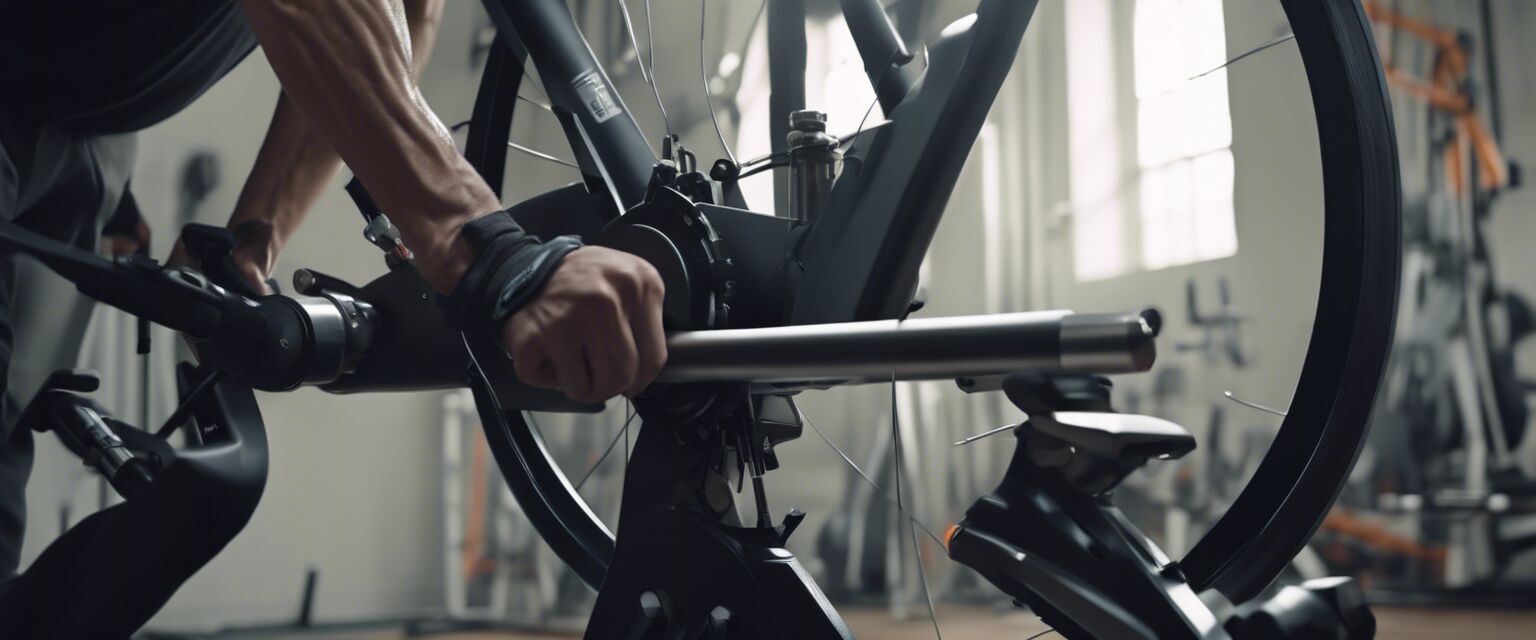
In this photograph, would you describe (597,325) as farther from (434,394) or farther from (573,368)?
(434,394)

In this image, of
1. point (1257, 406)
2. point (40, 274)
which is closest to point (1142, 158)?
point (1257, 406)

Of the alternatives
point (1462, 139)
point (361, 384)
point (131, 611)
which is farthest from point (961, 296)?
point (131, 611)

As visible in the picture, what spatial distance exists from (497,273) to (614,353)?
9cm

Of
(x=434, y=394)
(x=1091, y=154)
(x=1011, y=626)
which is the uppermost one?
(x=1091, y=154)

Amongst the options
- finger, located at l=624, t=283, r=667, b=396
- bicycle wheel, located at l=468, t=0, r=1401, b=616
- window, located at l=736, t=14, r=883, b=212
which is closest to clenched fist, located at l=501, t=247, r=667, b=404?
finger, located at l=624, t=283, r=667, b=396

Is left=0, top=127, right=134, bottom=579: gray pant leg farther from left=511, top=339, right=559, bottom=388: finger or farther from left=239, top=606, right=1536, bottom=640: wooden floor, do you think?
left=239, top=606, right=1536, bottom=640: wooden floor

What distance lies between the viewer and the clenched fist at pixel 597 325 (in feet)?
1.77

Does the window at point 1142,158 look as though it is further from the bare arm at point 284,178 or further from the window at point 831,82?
the bare arm at point 284,178

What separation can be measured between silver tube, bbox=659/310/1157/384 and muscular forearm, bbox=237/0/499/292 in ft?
0.58

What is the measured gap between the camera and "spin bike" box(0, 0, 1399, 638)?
17.7 inches

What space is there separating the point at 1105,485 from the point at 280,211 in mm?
841

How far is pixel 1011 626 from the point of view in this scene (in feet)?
5.15

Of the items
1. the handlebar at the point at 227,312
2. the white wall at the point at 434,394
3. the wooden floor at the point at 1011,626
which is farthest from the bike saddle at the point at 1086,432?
the white wall at the point at 434,394

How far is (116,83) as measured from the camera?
92 cm
